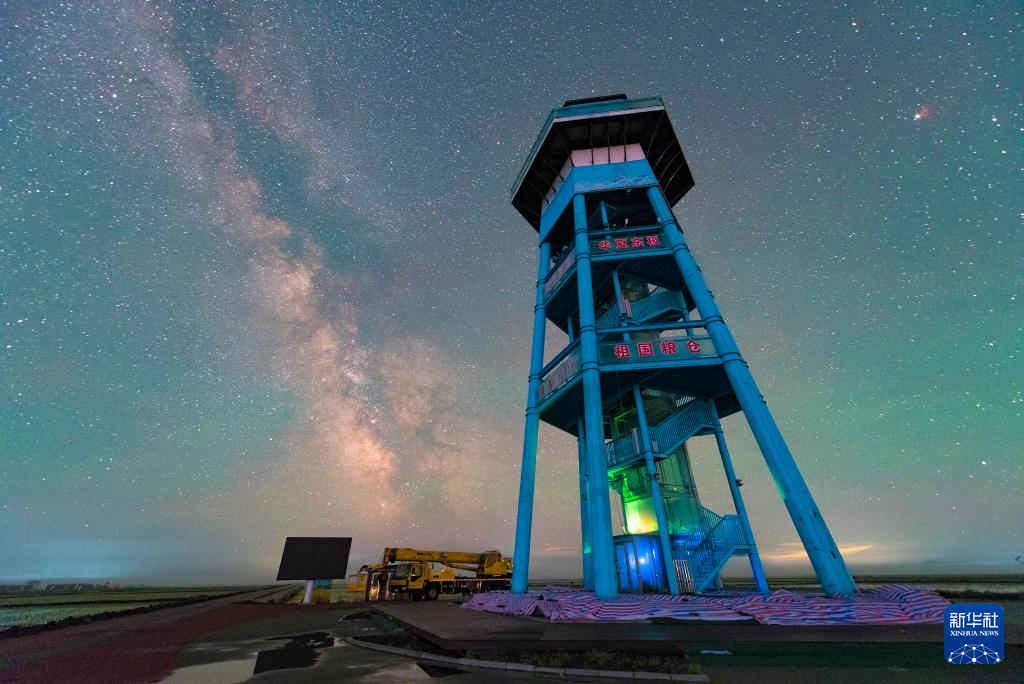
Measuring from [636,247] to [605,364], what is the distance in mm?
7205

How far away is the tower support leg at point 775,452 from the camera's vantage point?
12414 mm

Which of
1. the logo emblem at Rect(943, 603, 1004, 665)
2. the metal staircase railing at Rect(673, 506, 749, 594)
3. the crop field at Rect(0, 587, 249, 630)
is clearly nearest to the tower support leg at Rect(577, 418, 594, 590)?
the metal staircase railing at Rect(673, 506, 749, 594)

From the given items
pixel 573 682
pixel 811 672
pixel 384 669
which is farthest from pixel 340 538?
pixel 811 672

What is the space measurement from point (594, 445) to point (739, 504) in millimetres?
7815

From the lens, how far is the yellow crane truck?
93.1 ft

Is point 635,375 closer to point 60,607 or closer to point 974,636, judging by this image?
point 974,636

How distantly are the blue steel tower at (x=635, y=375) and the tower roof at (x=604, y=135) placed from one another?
0.26 ft

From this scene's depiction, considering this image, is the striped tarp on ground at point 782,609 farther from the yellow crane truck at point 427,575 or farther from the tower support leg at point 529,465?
the yellow crane truck at point 427,575

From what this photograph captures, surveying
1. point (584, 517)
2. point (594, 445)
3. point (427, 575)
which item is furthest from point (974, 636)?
point (427, 575)

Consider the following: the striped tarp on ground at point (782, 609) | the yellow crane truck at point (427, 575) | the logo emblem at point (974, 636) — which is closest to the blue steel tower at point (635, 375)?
the striped tarp on ground at point (782, 609)

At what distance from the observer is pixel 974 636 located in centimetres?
755

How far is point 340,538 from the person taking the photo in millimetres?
32031

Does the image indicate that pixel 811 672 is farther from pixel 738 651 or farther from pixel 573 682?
pixel 573 682

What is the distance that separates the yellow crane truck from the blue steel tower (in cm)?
1389
